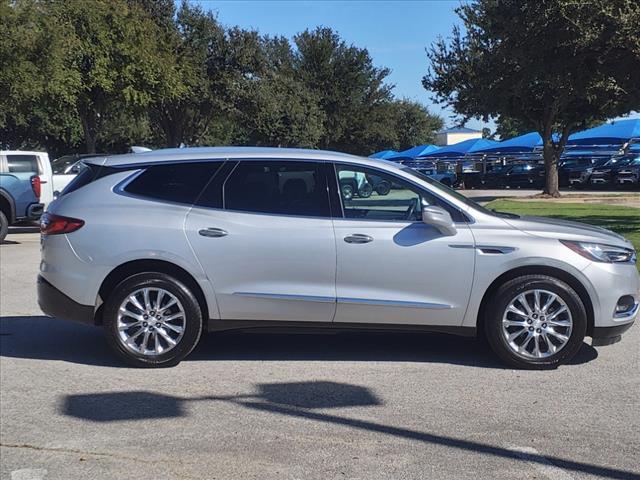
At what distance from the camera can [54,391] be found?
563 cm

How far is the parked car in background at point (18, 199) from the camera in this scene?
585 inches

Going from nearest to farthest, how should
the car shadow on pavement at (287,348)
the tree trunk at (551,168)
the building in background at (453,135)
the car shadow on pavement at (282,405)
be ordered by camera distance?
the car shadow on pavement at (282,405), the car shadow on pavement at (287,348), the tree trunk at (551,168), the building in background at (453,135)

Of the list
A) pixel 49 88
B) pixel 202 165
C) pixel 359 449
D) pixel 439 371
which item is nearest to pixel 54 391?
pixel 202 165

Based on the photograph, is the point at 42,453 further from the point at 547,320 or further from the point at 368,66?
the point at 368,66

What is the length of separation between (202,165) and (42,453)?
9.15 ft

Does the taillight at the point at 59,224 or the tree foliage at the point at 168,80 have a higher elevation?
the tree foliage at the point at 168,80

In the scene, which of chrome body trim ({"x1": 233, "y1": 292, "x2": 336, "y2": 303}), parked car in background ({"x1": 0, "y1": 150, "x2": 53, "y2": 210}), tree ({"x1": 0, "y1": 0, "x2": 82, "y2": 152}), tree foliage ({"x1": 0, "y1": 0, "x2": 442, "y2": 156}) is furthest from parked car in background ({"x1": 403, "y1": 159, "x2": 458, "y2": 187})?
chrome body trim ({"x1": 233, "y1": 292, "x2": 336, "y2": 303})

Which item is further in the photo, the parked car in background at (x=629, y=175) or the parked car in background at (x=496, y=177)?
the parked car in background at (x=496, y=177)

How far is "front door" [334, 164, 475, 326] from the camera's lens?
5.95m

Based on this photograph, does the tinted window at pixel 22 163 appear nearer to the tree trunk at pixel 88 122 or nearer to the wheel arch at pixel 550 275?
the tree trunk at pixel 88 122

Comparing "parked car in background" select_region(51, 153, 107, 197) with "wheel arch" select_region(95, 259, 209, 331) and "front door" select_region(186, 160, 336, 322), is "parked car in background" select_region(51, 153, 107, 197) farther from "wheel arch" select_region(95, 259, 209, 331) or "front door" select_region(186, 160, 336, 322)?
"front door" select_region(186, 160, 336, 322)

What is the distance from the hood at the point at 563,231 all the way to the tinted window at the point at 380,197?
21.6 inches

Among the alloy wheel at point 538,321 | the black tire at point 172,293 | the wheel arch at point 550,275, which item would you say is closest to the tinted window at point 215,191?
the black tire at point 172,293

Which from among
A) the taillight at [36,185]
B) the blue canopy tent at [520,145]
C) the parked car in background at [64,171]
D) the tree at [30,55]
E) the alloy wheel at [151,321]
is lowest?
the alloy wheel at [151,321]
